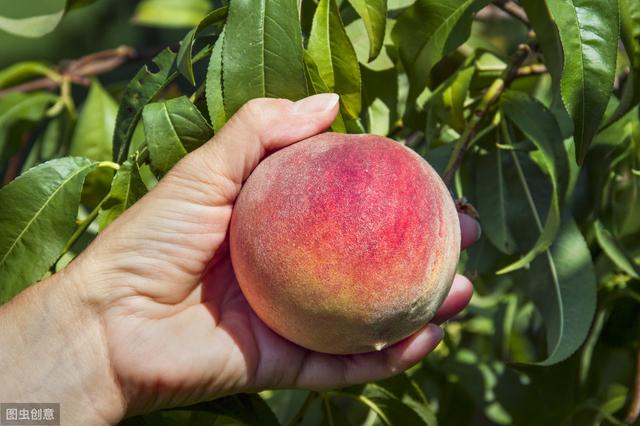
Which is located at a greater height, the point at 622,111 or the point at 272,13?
the point at 272,13

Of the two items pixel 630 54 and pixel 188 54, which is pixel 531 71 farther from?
pixel 188 54

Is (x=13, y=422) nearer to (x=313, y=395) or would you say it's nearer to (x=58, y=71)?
(x=313, y=395)

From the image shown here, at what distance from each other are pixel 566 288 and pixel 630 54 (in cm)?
31

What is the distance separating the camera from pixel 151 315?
1.04 meters

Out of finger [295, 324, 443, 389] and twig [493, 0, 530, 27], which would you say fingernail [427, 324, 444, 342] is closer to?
finger [295, 324, 443, 389]

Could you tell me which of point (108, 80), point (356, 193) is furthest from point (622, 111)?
point (108, 80)

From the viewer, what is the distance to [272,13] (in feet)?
3.22

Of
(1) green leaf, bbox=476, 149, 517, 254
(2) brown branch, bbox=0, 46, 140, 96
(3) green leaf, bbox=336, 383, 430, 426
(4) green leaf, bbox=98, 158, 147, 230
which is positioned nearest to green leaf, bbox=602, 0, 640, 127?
(1) green leaf, bbox=476, 149, 517, 254

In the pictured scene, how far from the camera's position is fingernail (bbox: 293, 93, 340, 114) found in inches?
37.9

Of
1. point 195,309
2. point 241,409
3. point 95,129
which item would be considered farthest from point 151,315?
point 95,129

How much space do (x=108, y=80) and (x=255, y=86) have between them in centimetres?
267

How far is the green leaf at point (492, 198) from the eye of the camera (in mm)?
1250

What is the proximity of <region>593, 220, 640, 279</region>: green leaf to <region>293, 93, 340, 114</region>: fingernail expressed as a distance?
48 centimetres

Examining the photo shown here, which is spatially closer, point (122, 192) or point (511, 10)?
point (122, 192)
